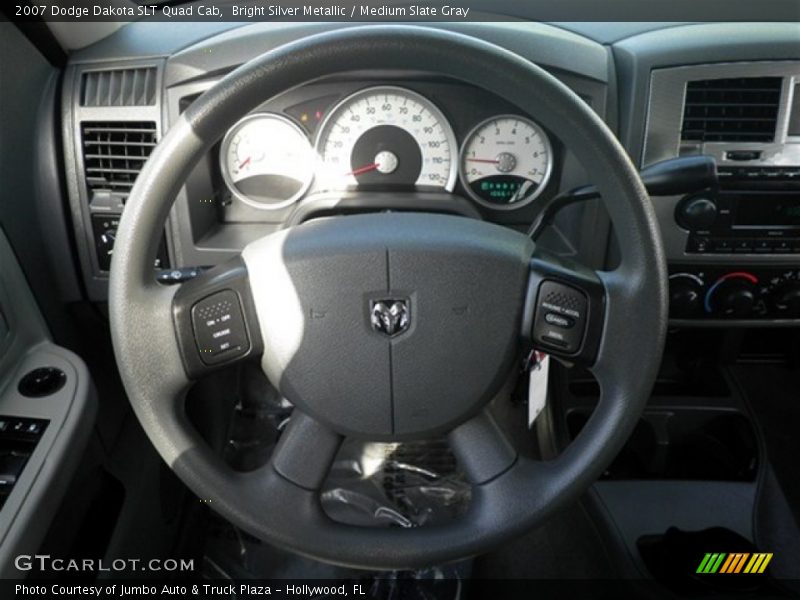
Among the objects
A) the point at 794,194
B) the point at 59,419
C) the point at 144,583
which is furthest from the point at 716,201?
the point at 144,583

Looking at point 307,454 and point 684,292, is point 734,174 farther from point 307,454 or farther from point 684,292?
point 307,454

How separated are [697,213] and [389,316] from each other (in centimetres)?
72

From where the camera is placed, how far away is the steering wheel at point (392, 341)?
883mm

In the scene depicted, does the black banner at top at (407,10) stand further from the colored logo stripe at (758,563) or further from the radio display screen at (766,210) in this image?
the colored logo stripe at (758,563)

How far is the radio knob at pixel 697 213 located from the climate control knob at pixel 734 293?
0.12 meters

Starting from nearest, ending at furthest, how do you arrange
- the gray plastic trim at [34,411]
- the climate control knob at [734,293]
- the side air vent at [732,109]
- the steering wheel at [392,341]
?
the steering wheel at [392,341]
the gray plastic trim at [34,411]
the side air vent at [732,109]
the climate control knob at [734,293]

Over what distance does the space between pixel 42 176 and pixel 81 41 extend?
257mm

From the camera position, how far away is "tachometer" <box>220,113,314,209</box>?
1.35m

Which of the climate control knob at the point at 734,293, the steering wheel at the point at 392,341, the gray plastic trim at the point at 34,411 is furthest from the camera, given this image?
the climate control knob at the point at 734,293

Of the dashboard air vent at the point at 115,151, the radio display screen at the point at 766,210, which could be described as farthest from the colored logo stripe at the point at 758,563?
the dashboard air vent at the point at 115,151

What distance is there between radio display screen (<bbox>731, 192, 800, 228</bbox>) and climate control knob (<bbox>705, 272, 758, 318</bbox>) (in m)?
0.10

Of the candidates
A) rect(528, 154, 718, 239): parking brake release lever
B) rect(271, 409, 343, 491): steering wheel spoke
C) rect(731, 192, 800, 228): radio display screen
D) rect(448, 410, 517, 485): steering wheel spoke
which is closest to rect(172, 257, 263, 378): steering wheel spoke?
rect(271, 409, 343, 491): steering wheel spoke

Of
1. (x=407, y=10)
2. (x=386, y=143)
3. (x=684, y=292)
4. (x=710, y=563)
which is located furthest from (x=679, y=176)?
(x=710, y=563)

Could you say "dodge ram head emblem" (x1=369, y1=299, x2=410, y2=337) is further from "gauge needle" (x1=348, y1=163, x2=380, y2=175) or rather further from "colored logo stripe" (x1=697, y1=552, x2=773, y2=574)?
"colored logo stripe" (x1=697, y1=552, x2=773, y2=574)
